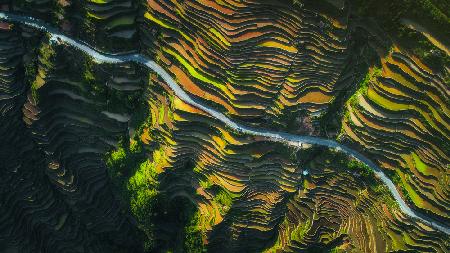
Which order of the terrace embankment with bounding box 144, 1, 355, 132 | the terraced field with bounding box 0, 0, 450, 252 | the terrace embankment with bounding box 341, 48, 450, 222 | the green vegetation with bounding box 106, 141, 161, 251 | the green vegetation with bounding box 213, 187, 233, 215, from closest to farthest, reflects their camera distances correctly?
the terrace embankment with bounding box 341, 48, 450, 222 < the terrace embankment with bounding box 144, 1, 355, 132 < the terraced field with bounding box 0, 0, 450, 252 < the green vegetation with bounding box 213, 187, 233, 215 < the green vegetation with bounding box 106, 141, 161, 251

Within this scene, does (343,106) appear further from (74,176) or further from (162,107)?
(74,176)

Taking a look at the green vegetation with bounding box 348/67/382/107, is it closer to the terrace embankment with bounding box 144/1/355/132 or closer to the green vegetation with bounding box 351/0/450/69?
the terrace embankment with bounding box 144/1/355/132

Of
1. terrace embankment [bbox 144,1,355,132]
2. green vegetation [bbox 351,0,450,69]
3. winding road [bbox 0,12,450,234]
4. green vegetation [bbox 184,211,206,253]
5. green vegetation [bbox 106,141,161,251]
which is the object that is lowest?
green vegetation [bbox 184,211,206,253]

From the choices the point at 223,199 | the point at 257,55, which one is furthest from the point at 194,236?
the point at 257,55

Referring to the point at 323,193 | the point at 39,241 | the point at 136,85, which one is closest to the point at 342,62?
the point at 323,193

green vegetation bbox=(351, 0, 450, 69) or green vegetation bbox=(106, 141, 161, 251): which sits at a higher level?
green vegetation bbox=(351, 0, 450, 69)

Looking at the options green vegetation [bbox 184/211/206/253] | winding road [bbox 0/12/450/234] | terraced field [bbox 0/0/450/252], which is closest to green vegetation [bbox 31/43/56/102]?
terraced field [bbox 0/0/450/252]

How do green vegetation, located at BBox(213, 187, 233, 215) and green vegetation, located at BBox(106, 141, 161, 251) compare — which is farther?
green vegetation, located at BBox(106, 141, 161, 251)
